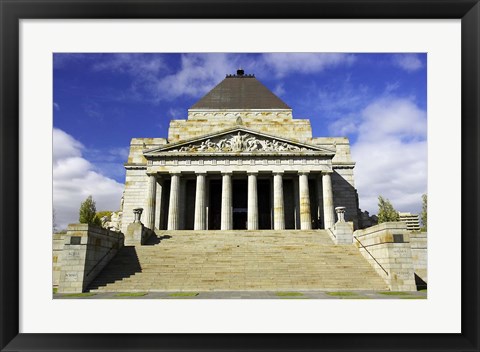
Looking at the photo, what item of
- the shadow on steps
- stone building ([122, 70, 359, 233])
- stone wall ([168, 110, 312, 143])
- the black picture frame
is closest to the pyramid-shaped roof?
stone wall ([168, 110, 312, 143])

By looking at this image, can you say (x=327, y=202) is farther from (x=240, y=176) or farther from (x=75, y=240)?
(x=75, y=240)

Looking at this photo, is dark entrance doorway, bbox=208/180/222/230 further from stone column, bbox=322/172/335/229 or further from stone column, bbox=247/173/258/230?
stone column, bbox=322/172/335/229

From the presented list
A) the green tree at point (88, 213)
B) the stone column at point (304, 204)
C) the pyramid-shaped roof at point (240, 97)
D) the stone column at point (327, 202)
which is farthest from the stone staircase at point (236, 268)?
the pyramid-shaped roof at point (240, 97)

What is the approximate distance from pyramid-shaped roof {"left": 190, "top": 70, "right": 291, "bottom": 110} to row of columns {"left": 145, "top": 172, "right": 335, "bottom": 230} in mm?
14543

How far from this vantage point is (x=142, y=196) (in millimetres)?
41969

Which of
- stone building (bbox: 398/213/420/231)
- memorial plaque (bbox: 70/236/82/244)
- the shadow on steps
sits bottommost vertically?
stone building (bbox: 398/213/420/231)

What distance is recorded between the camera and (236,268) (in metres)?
20.1

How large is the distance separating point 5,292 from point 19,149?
2.35 m

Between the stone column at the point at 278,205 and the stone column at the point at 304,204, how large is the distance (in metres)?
1.81

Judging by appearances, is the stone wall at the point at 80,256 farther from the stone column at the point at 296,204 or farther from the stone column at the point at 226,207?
the stone column at the point at 296,204

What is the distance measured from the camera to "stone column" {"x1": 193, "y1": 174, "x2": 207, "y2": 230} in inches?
1362

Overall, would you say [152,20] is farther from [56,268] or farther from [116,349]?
[56,268]

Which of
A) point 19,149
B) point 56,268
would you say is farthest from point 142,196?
point 19,149

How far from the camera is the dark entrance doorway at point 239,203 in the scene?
41.3 meters
